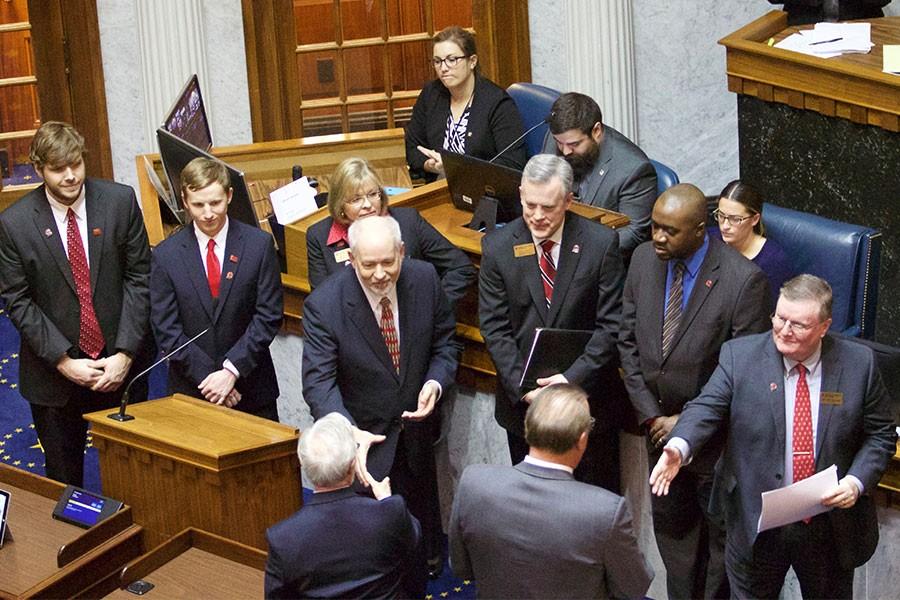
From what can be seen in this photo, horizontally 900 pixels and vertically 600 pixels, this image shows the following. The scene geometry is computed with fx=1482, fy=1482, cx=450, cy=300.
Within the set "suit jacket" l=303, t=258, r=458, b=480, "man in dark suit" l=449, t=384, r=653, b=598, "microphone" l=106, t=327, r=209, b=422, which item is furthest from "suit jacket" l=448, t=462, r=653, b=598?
"microphone" l=106, t=327, r=209, b=422

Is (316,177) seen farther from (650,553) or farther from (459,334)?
(650,553)

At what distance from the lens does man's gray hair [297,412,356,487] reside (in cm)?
352

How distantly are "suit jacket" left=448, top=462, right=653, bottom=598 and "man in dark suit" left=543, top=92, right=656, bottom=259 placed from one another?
1.79 metres

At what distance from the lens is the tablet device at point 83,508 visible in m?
4.36

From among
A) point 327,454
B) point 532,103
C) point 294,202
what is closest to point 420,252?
point 294,202

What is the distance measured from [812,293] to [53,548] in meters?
2.23

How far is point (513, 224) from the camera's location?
4.77 metres

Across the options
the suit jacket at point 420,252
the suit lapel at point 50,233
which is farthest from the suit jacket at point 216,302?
the suit lapel at point 50,233

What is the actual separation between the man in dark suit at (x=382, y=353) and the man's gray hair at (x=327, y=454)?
3.11 ft

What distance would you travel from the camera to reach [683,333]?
442 cm

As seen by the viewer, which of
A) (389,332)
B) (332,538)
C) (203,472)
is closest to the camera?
(332,538)

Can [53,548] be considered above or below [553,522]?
below

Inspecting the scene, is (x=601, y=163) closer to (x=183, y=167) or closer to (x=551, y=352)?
(x=551, y=352)

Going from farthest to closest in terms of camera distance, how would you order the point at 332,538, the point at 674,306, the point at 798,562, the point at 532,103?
the point at 532,103
the point at 674,306
the point at 798,562
the point at 332,538
